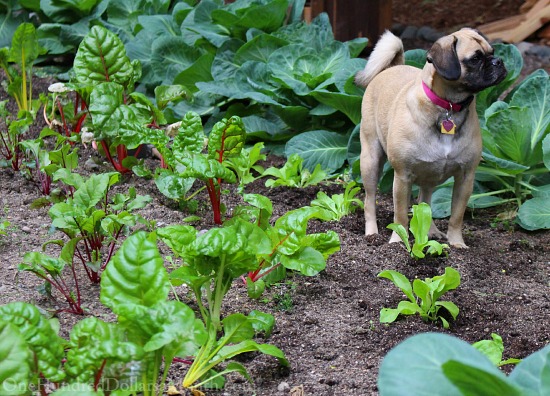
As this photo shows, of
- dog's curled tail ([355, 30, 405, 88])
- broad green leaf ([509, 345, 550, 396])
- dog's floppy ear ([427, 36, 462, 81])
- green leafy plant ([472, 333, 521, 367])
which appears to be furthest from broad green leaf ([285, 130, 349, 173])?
broad green leaf ([509, 345, 550, 396])

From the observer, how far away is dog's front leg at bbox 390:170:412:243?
4297 millimetres

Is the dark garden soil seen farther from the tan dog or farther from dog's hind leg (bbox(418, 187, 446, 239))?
the tan dog

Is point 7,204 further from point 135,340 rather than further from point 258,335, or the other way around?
point 135,340

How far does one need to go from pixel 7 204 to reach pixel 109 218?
138cm

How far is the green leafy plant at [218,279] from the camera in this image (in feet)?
9.02

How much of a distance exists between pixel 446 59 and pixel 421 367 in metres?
2.39

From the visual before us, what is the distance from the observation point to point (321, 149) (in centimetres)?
555

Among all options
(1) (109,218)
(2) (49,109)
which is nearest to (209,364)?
Answer: (1) (109,218)

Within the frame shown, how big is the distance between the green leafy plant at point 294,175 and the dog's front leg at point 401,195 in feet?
2.77

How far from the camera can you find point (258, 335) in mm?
3207

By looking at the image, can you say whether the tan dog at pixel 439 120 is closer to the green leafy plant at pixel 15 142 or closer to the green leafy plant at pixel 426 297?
the green leafy plant at pixel 426 297

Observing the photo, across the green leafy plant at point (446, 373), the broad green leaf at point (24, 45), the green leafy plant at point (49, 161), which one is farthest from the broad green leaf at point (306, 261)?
the broad green leaf at point (24, 45)

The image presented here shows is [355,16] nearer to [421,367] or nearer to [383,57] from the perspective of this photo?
[383,57]

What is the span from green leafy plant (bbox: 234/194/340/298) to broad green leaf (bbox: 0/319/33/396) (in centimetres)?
124
